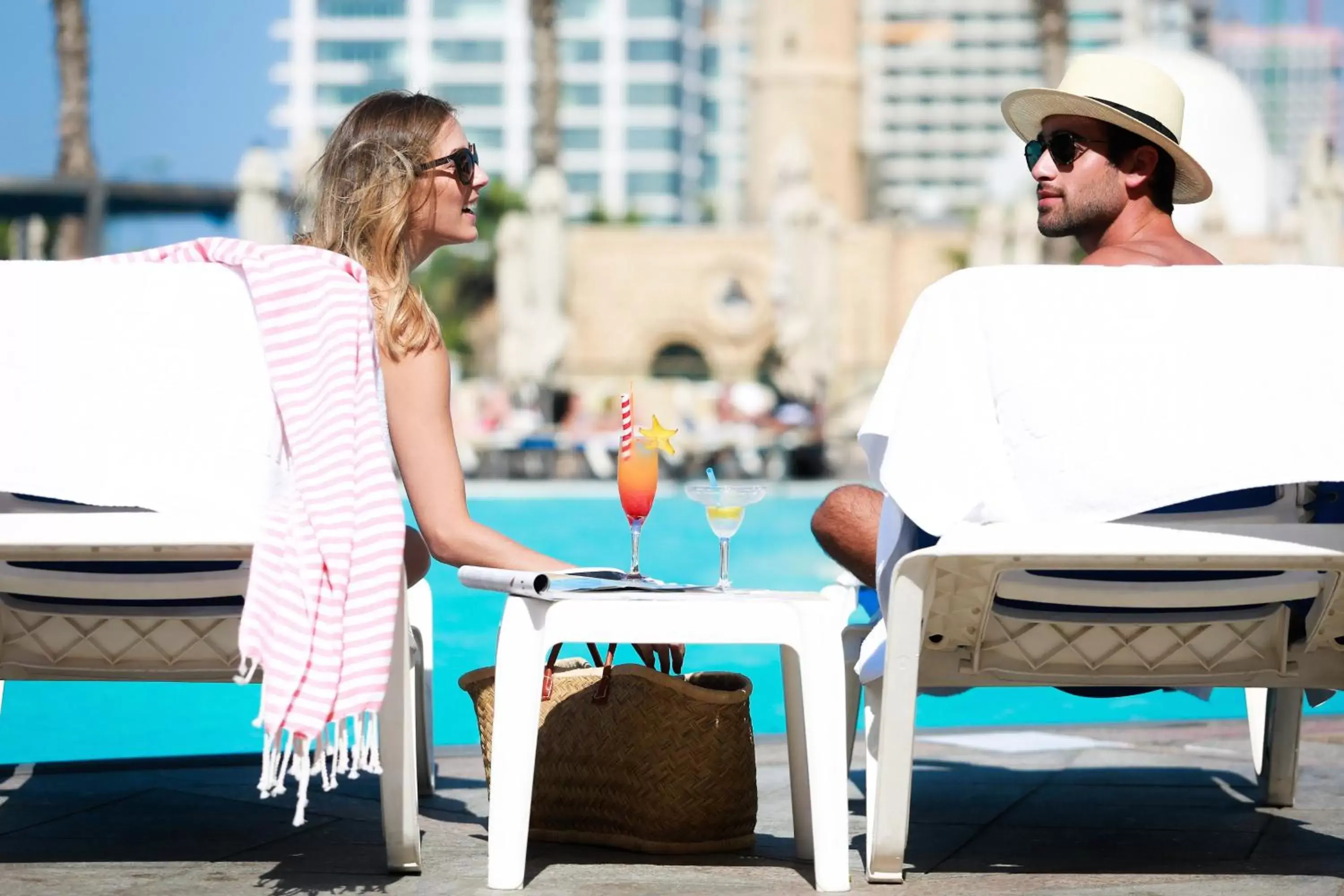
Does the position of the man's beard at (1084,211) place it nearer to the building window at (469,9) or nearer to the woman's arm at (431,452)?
the woman's arm at (431,452)

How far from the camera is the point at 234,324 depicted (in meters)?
2.84

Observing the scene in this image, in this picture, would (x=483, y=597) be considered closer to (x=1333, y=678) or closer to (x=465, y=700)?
(x=465, y=700)

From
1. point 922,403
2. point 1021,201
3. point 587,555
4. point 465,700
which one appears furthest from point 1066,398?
point 1021,201

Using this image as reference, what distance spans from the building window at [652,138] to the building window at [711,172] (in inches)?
412

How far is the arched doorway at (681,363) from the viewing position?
164 feet

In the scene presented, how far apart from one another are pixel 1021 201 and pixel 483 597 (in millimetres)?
21827

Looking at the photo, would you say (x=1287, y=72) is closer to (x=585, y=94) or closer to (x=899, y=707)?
(x=585, y=94)

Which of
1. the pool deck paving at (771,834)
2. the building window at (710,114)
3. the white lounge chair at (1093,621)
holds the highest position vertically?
the building window at (710,114)

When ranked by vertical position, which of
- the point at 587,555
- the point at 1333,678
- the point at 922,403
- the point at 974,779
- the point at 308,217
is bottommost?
the point at 587,555

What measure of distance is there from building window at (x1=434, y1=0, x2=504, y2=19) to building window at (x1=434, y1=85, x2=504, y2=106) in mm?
3464

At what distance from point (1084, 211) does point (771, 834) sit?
1.37 meters

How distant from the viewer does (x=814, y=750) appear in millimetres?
2816

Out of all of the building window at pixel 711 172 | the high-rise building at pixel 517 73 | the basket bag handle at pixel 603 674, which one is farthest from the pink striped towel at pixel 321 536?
the building window at pixel 711 172

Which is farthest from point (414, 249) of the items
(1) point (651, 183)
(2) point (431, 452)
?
(1) point (651, 183)
